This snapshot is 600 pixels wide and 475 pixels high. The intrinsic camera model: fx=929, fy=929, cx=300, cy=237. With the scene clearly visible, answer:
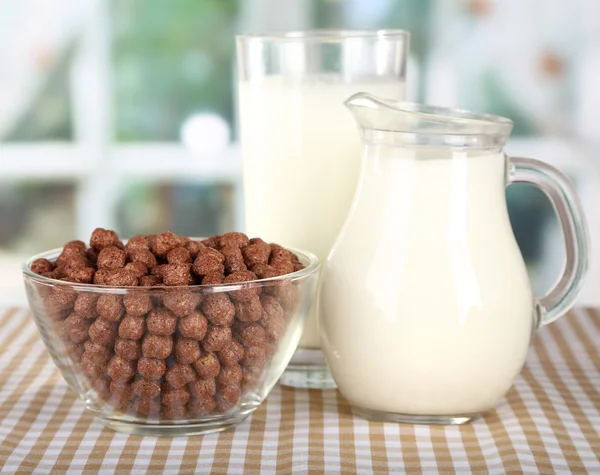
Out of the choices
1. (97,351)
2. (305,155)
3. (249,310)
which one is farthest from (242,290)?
(305,155)

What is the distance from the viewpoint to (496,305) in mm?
742

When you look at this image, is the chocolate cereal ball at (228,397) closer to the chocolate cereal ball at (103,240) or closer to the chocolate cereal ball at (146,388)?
the chocolate cereal ball at (146,388)

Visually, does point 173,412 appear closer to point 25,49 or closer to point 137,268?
point 137,268

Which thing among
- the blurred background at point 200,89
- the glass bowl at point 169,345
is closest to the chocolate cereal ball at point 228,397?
the glass bowl at point 169,345

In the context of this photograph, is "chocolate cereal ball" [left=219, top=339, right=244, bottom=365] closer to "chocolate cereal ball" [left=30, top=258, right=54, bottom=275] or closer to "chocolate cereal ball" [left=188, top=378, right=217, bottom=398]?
"chocolate cereal ball" [left=188, top=378, right=217, bottom=398]

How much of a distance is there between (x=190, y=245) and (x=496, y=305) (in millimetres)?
249

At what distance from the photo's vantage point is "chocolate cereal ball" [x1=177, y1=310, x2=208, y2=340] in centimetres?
68

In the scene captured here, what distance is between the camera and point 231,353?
70cm

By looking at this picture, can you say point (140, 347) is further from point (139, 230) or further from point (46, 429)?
point (139, 230)

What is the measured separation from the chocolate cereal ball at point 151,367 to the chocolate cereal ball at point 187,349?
2 cm

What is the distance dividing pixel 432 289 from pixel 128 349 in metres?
0.24

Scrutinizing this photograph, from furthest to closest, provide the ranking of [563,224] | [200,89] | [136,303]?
[200,89] → [563,224] → [136,303]

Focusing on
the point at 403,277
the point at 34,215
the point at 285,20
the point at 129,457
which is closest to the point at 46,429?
the point at 129,457

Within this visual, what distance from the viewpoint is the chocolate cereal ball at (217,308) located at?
69 centimetres
